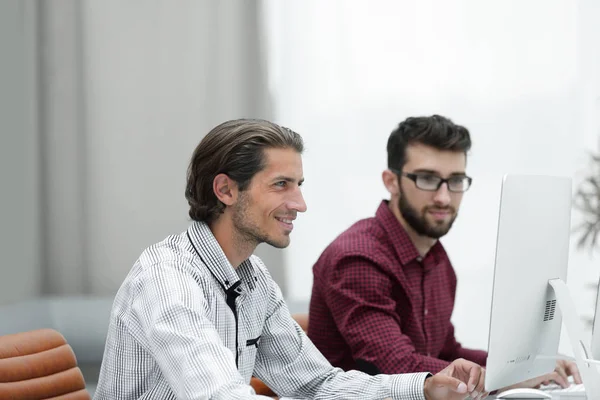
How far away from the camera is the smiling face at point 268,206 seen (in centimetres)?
177

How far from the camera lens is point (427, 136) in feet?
8.33

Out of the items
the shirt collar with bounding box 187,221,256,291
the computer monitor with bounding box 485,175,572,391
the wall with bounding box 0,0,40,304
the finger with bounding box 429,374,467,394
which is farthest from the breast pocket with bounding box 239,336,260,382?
the wall with bounding box 0,0,40,304

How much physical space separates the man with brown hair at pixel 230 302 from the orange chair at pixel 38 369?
0.37 metres

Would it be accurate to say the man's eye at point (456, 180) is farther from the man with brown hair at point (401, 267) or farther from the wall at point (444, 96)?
the wall at point (444, 96)

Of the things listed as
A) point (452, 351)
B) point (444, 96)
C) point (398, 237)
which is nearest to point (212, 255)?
point (398, 237)

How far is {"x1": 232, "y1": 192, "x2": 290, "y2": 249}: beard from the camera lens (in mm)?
1766

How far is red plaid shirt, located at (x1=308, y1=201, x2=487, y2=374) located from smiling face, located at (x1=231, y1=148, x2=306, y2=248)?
0.57 meters

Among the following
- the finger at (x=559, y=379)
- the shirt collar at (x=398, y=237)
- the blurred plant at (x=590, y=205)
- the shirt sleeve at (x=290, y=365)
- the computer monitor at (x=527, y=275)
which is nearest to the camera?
the computer monitor at (x=527, y=275)

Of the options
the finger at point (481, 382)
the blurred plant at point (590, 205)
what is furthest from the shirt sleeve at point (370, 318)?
the blurred plant at point (590, 205)

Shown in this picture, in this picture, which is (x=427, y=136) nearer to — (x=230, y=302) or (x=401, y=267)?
(x=401, y=267)

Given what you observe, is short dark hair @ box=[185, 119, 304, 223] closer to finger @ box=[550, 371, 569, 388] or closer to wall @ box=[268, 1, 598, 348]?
finger @ box=[550, 371, 569, 388]

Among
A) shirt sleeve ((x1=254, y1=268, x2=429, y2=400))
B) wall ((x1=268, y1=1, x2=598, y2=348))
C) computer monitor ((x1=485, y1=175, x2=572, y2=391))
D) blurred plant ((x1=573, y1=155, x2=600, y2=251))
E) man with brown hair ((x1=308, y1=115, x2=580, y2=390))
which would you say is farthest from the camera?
wall ((x1=268, y1=1, x2=598, y2=348))

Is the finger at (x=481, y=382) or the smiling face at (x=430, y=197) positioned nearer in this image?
the finger at (x=481, y=382)

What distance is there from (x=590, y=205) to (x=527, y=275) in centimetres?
187
